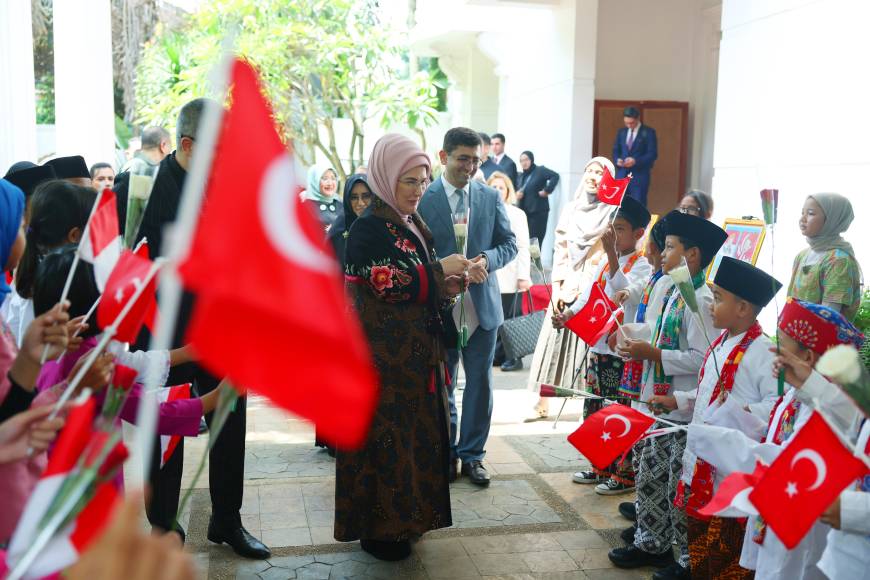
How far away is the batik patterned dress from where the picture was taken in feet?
12.4

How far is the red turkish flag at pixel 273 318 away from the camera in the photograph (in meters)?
1.01

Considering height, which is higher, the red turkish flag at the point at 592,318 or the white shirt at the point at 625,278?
the white shirt at the point at 625,278

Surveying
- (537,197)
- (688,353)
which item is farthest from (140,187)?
(537,197)

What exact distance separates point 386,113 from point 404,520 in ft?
48.9

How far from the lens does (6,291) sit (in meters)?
2.30

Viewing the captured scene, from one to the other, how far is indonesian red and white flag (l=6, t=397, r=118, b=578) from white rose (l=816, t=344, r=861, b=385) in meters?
1.43

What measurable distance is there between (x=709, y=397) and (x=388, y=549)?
5.24 feet

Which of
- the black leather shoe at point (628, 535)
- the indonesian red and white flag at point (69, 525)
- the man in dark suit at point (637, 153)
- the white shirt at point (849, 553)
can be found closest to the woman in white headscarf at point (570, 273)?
the black leather shoe at point (628, 535)

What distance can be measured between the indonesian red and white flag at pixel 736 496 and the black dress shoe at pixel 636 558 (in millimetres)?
1714

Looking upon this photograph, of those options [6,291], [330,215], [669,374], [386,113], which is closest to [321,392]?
[6,291]

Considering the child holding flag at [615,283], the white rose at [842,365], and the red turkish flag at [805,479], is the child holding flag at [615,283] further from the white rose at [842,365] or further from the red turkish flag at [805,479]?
the white rose at [842,365]

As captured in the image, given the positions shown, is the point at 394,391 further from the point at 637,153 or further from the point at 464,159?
the point at 637,153

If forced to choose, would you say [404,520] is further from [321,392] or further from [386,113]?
[386,113]

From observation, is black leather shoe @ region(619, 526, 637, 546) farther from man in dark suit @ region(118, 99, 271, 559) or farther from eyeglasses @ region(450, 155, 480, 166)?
eyeglasses @ region(450, 155, 480, 166)
